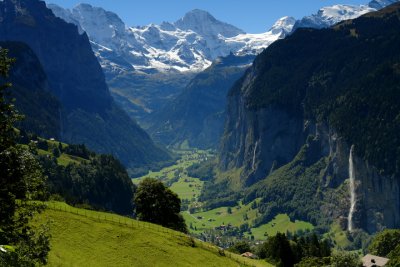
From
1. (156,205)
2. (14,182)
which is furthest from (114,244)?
(156,205)

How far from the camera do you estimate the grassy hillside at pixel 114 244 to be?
7525 cm

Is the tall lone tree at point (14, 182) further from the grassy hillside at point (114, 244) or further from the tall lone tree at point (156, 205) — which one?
the tall lone tree at point (156, 205)

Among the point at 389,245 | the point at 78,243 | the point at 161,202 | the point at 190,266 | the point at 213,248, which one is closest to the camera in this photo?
the point at 78,243

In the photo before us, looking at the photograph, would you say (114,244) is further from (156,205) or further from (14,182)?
(156,205)

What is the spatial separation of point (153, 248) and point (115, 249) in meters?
7.16

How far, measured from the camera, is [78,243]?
257ft

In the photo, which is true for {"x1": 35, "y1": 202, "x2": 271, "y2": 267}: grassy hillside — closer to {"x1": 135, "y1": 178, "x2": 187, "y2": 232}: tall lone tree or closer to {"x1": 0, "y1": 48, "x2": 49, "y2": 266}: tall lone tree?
{"x1": 0, "y1": 48, "x2": 49, "y2": 266}: tall lone tree

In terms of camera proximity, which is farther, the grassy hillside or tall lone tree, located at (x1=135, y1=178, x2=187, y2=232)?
tall lone tree, located at (x1=135, y1=178, x2=187, y2=232)

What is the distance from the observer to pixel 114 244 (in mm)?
82750

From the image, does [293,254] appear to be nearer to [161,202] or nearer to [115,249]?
[161,202]

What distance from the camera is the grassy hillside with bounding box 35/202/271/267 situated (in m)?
75.2

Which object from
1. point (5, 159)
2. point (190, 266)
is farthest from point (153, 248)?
point (5, 159)

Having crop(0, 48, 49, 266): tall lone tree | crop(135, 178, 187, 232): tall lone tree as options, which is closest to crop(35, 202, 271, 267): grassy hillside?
crop(0, 48, 49, 266): tall lone tree

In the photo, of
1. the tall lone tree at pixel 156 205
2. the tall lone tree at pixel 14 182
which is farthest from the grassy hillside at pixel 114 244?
the tall lone tree at pixel 156 205
